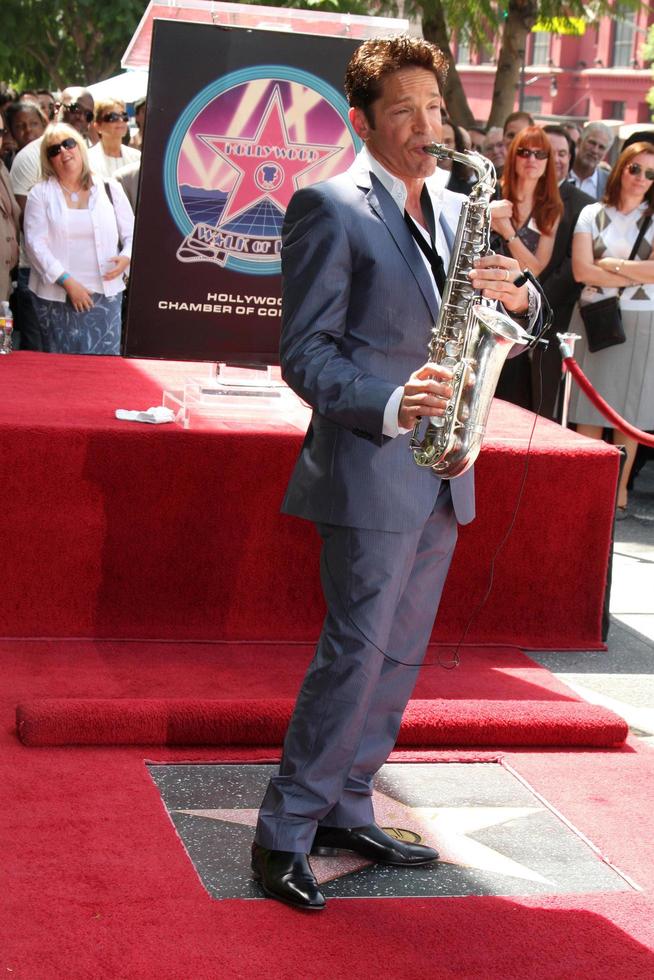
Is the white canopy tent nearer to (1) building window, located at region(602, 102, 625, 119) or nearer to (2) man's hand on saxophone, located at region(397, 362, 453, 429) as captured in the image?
(2) man's hand on saxophone, located at region(397, 362, 453, 429)

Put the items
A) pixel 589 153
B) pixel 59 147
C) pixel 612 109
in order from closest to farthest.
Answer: pixel 59 147 < pixel 589 153 < pixel 612 109

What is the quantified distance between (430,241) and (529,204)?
467cm

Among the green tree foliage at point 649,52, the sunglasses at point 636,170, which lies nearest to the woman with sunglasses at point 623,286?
the sunglasses at point 636,170

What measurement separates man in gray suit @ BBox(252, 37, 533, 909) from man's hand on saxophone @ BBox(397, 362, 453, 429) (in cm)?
4

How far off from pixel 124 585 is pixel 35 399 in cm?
87

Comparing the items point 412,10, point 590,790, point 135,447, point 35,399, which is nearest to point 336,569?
point 590,790

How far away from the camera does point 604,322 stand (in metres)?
8.12

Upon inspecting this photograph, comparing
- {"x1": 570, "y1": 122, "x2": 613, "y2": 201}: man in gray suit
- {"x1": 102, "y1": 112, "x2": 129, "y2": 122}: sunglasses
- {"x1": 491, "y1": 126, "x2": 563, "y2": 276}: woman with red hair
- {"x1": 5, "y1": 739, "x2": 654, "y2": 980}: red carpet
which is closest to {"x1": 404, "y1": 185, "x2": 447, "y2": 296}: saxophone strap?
{"x1": 5, "y1": 739, "x2": 654, "y2": 980}: red carpet

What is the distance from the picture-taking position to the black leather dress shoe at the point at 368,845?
370 cm

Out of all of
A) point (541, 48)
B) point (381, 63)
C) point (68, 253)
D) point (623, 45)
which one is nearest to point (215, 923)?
point (381, 63)

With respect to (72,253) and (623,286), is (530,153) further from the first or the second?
(72,253)

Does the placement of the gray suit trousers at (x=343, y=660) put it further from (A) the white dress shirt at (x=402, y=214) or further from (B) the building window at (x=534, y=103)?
(B) the building window at (x=534, y=103)

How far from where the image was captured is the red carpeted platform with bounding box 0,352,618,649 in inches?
206

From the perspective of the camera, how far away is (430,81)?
331 cm
